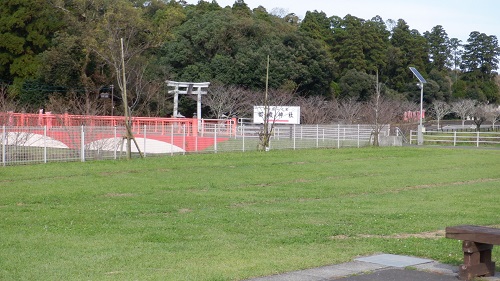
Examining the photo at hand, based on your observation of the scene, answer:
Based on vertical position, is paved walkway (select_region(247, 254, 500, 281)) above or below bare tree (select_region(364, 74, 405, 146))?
below

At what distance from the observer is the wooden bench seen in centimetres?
810

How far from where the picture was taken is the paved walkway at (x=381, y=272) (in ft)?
26.9

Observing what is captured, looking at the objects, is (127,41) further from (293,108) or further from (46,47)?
(293,108)

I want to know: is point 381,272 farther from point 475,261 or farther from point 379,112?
point 379,112

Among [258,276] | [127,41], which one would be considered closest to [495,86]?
[127,41]

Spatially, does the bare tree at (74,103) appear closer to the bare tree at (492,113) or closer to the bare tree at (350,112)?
the bare tree at (350,112)

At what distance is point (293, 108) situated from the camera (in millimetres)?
54688

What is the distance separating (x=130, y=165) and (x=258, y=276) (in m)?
18.2

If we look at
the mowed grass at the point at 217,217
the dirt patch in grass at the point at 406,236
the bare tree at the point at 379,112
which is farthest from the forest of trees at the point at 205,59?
the dirt patch in grass at the point at 406,236

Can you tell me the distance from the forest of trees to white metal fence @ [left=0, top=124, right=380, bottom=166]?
780cm

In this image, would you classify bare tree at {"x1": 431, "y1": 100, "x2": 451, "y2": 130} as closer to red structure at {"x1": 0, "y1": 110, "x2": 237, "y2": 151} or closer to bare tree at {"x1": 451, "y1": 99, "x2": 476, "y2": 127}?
bare tree at {"x1": 451, "y1": 99, "x2": 476, "y2": 127}

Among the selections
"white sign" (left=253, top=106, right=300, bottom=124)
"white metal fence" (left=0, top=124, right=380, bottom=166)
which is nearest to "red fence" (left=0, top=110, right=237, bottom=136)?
"white metal fence" (left=0, top=124, right=380, bottom=166)

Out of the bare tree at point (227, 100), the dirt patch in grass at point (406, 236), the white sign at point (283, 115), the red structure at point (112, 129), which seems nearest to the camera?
the dirt patch in grass at point (406, 236)

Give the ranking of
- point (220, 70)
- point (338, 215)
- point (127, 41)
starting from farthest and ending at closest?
point (220, 70), point (127, 41), point (338, 215)
